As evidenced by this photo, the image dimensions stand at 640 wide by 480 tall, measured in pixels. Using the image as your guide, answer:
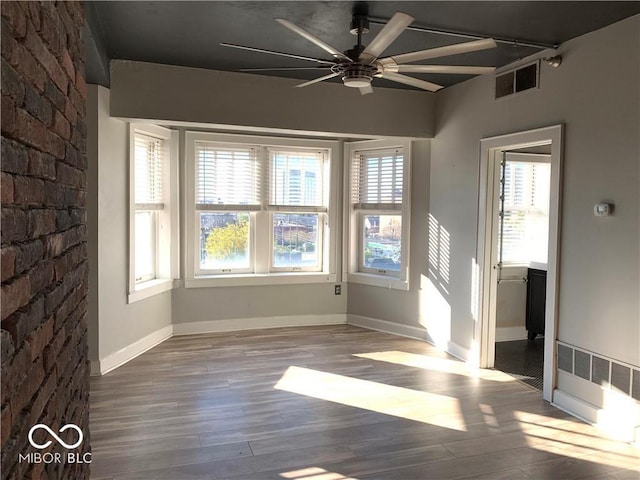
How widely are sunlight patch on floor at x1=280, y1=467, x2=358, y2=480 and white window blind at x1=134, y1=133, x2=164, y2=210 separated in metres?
3.08

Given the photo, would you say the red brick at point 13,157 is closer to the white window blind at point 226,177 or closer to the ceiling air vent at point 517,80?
the ceiling air vent at point 517,80

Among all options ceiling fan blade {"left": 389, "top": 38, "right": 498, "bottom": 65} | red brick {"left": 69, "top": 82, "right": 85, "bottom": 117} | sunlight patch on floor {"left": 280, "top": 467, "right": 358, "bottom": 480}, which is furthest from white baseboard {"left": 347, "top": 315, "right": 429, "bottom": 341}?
red brick {"left": 69, "top": 82, "right": 85, "bottom": 117}

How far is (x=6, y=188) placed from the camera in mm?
1003

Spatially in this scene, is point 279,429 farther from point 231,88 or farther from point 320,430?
point 231,88

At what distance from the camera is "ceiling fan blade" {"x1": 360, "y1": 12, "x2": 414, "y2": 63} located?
2.20 metres

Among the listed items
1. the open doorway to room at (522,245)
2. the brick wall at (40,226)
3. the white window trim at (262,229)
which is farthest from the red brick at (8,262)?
the open doorway to room at (522,245)

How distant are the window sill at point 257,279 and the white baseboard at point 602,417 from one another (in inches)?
115

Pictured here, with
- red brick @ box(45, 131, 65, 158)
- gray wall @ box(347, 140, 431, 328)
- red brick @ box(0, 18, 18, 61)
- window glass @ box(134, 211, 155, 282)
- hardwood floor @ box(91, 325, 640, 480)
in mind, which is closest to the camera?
red brick @ box(0, 18, 18, 61)

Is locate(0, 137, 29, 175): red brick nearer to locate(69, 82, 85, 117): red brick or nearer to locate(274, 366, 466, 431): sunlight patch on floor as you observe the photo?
locate(69, 82, 85, 117): red brick

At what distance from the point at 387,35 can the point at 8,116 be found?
1.86 metres

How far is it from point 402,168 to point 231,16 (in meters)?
2.77

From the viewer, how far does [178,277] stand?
5.34 meters

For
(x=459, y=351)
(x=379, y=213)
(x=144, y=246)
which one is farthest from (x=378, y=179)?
(x=144, y=246)

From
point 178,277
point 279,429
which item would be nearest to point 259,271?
point 178,277
